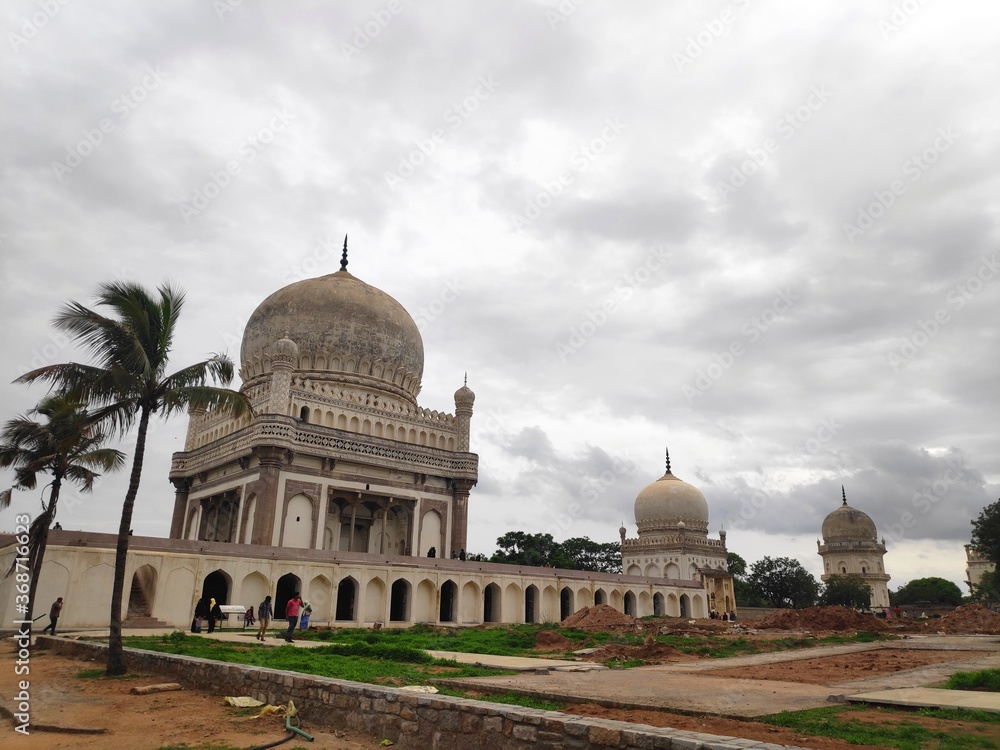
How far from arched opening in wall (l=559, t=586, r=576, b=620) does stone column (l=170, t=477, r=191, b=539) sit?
21.5 metres

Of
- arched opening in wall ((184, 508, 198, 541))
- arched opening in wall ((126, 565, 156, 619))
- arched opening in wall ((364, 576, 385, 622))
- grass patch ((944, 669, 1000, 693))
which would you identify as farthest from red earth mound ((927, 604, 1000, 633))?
arched opening in wall ((184, 508, 198, 541))

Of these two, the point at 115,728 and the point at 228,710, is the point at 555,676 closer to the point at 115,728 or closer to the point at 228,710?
the point at 228,710

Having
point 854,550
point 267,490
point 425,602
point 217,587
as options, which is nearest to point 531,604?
point 425,602

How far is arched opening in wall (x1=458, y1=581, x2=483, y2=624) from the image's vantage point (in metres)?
33.9

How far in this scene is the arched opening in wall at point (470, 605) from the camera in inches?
1334

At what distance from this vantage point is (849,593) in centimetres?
6300

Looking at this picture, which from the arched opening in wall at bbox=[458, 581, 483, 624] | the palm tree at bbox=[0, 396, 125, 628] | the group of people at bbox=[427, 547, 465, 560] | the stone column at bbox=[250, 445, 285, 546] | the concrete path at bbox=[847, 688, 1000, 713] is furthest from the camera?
Answer: the group of people at bbox=[427, 547, 465, 560]

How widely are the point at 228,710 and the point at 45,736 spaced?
2129 millimetres

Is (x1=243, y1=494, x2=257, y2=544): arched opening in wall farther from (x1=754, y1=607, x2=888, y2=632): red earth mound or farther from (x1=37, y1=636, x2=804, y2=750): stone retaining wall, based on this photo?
(x1=754, y1=607, x2=888, y2=632): red earth mound

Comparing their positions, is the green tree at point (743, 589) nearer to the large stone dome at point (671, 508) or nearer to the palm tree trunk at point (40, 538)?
the large stone dome at point (671, 508)

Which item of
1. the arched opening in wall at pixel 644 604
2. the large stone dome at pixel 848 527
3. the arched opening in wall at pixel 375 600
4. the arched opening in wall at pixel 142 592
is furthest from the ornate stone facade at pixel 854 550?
the arched opening in wall at pixel 142 592

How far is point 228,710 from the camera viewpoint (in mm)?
9883

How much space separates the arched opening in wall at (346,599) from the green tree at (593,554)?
3844cm

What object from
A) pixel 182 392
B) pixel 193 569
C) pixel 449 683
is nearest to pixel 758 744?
pixel 449 683
